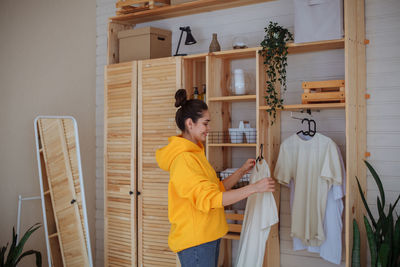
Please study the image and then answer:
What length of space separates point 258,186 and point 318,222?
Answer: 0.84 metres

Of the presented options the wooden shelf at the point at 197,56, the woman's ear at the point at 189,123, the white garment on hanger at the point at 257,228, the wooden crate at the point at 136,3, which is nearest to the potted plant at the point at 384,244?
the white garment on hanger at the point at 257,228

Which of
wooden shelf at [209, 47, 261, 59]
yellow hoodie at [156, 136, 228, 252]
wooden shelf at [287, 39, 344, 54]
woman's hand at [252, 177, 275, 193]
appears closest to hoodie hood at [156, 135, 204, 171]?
yellow hoodie at [156, 136, 228, 252]

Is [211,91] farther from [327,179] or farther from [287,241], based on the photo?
[287,241]

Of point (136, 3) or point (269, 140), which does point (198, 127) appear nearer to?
point (269, 140)

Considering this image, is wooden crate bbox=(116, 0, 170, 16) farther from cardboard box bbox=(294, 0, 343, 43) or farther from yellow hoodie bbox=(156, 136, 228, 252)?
yellow hoodie bbox=(156, 136, 228, 252)

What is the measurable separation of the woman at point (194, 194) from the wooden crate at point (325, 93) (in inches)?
31.7

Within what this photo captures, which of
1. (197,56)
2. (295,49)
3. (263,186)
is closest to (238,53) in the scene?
(197,56)

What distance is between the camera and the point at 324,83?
2805mm

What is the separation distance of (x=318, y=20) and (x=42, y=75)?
2.88 meters

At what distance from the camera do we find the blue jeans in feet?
7.66

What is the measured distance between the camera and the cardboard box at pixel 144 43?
3.46m

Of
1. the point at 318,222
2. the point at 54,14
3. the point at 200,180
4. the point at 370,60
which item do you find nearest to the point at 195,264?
the point at 200,180

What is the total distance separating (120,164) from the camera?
11.6 ft

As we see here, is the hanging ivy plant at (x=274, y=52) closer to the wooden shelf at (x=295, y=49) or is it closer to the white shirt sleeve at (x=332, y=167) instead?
the wooden shelf at (x=295, y=49)
